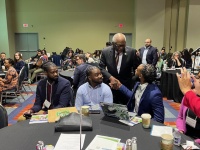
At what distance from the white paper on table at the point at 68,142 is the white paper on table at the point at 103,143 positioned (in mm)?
87

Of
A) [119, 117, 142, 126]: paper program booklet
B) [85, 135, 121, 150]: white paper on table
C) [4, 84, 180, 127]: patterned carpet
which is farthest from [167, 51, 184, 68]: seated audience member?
[85, 135, 121, 150]: white paper on table

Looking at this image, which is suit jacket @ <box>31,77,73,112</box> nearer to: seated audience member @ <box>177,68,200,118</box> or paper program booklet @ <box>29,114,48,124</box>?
paper program booklet @ <box>29,114,48,124</box>

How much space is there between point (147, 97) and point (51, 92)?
1201mm

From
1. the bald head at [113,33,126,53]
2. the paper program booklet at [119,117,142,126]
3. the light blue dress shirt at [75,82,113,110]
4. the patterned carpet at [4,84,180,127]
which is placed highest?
the bald head at [113,33,126,53]

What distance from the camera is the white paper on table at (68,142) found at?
1423mm

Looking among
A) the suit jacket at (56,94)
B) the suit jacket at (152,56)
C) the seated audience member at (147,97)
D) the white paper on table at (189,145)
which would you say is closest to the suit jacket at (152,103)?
the seated audience member at (147,97)

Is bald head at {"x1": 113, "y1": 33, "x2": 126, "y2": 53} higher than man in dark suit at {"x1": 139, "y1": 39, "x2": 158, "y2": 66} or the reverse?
higher

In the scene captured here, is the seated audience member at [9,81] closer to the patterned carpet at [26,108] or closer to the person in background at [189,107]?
the patterned carpet at [26,108]

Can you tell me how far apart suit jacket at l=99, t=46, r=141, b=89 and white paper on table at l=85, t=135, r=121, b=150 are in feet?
4.64

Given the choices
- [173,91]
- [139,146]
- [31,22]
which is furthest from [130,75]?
[31,22]

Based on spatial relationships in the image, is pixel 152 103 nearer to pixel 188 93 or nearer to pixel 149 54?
pixel 188 93

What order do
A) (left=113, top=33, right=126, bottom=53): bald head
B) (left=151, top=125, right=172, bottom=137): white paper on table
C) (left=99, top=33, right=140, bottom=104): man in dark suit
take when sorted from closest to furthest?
(left=151, top=125, right=172, bottom=137): white paper on table → (left=113, top=33, right=126, bottom=53): bald head → (left=99, top=33, right=140, bottom=104): man in dark suit

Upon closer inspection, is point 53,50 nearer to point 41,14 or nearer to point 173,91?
point 41,14

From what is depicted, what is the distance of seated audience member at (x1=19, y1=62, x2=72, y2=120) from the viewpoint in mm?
2645
